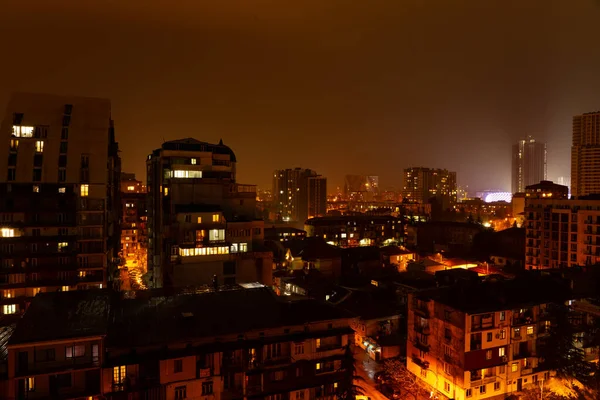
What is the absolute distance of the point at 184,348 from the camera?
13352 mm

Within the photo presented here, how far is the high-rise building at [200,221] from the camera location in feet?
96.1

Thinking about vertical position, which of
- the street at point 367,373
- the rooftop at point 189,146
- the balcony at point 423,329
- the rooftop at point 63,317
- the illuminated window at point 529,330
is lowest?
the street at point 367,373

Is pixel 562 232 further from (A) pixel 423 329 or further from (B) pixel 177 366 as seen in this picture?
(B) pixel 177 366

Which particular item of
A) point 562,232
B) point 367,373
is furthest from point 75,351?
point 562,232

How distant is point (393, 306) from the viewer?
1045 inches

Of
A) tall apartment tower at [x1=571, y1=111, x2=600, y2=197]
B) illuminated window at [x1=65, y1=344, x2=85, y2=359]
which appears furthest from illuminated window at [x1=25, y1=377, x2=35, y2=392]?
tall apartment tower at [x1=571, y1=111, x2=600, y2=197]

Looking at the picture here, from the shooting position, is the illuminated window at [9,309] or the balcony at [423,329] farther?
the illuminated window at [9,309]

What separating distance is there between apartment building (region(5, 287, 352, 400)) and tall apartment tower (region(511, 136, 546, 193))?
161 meters

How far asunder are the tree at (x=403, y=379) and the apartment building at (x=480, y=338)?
0.66 meters

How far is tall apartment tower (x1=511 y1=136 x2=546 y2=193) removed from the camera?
153 meters

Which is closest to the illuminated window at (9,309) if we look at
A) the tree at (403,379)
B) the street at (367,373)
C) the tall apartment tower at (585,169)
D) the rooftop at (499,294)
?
the street at (367,373)

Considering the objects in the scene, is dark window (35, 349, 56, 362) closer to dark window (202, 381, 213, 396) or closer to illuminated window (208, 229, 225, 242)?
dark window (202, 381, 213, 396)

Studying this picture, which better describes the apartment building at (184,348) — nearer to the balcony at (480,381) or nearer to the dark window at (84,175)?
the balcony at (480,381)

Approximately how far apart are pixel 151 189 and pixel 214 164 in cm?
595
